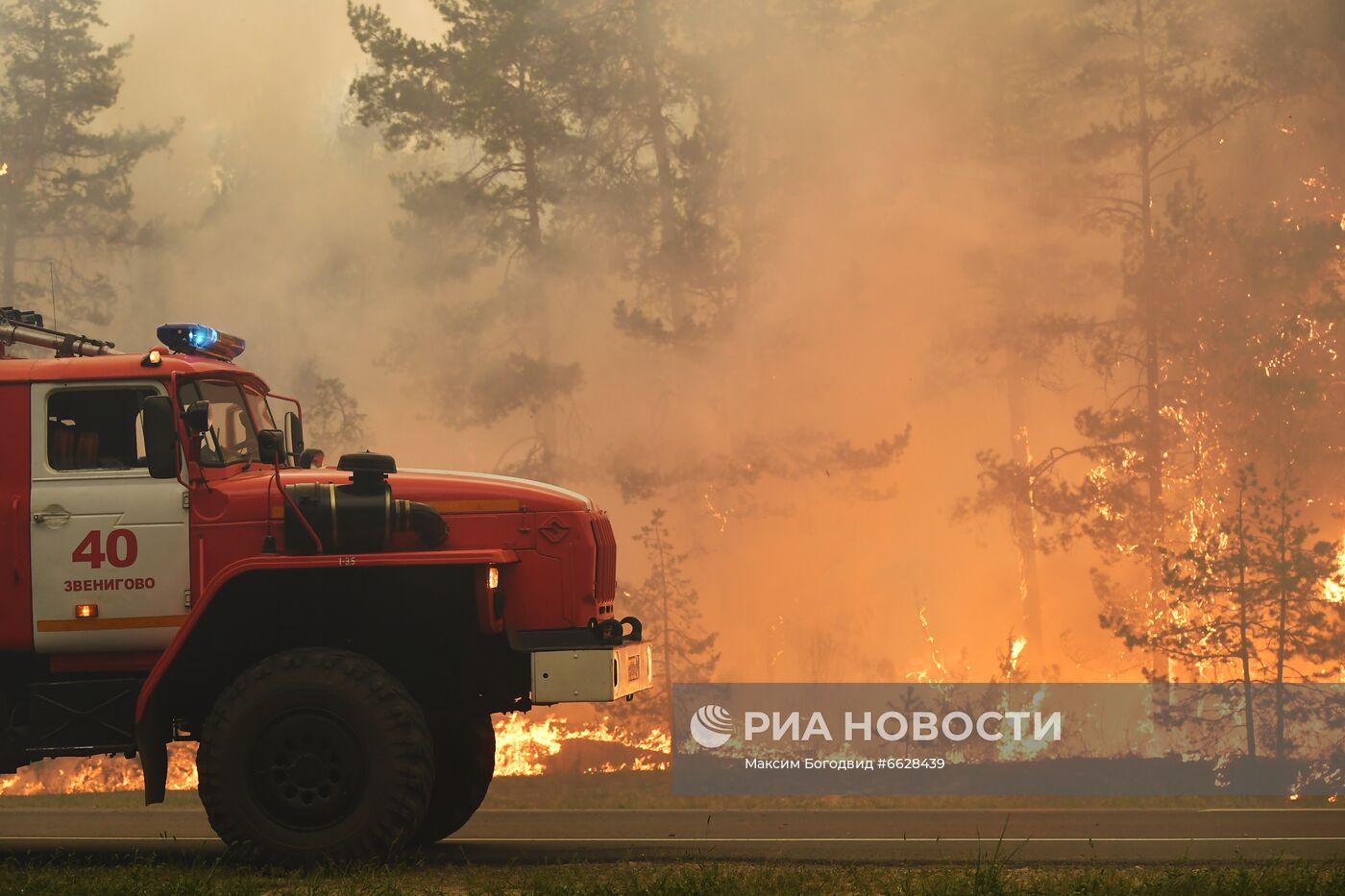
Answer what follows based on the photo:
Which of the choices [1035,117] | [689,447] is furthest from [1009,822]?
[1035,117]

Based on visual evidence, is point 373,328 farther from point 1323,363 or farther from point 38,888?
point 38,888

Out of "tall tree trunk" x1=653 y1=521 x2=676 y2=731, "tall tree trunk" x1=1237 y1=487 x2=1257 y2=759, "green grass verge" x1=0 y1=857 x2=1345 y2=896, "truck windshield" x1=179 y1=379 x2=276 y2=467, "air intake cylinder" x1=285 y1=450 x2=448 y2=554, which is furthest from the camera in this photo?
"tall tree trunk" x1=653 y1=521 x2=676 y2=731

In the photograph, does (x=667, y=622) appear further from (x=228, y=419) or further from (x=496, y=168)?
(x=228, y=419)

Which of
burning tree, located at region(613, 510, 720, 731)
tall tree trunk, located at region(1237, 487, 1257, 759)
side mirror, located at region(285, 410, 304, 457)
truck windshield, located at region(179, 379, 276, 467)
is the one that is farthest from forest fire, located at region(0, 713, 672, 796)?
truck windshield, located at region(179, 379, 276, 467)

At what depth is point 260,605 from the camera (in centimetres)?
1030

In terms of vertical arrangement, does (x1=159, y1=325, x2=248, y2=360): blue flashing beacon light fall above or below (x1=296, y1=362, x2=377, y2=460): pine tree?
below

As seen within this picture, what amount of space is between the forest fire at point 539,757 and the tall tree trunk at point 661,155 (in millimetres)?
9047

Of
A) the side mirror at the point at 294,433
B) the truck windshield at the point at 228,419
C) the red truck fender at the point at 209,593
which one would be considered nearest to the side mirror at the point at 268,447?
the truck windshield at the point at 228,419

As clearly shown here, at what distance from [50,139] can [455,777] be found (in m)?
28.3

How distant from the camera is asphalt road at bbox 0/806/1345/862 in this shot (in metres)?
11.0

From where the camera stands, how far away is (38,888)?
29.7 ft

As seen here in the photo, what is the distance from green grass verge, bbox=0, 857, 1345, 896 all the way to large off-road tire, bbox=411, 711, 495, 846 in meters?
1.33

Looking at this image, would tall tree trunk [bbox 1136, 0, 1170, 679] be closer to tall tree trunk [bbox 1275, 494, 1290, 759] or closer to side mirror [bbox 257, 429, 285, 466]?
tall tree trunk [bbox 1275, 494, 1290, 759]

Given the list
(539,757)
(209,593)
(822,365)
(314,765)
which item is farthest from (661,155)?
(314,765)
